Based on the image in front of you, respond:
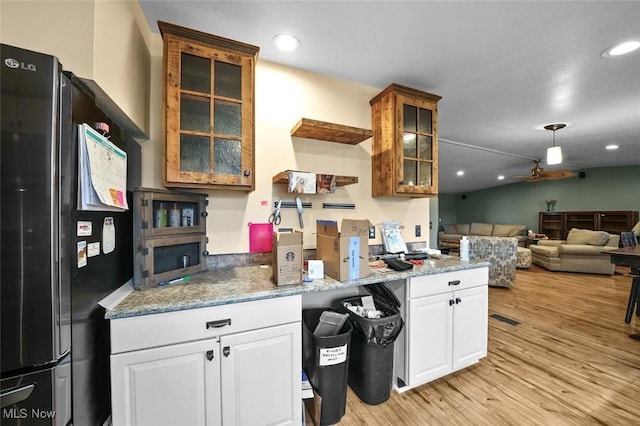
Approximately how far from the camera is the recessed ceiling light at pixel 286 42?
1688 millimetres

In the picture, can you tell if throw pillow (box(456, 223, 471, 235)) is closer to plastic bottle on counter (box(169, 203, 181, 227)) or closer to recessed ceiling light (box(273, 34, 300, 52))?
recessed ceiling light (box(273, 34, 300, 52))

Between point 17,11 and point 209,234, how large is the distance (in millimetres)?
1298

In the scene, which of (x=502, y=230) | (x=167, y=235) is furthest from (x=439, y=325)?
(x=502, y=230)

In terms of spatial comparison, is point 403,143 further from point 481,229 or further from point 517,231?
point 481,229

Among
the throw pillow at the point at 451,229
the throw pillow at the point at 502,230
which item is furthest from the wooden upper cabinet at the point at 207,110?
the throw pillow at the point at 451,229

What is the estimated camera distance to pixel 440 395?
1737 mm

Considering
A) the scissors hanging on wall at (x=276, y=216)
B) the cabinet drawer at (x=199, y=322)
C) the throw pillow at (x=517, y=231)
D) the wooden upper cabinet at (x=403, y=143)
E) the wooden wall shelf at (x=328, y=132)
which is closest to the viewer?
the cabinet drawer at (x=199, y=322)

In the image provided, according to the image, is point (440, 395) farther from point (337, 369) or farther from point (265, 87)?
point (265, 87)

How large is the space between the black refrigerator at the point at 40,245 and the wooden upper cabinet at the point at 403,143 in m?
1.95

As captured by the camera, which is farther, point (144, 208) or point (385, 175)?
point (385, 175)

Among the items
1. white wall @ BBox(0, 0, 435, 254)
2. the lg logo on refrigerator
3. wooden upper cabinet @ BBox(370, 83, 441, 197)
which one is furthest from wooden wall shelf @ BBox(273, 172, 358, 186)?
the lg logo on refrigerator

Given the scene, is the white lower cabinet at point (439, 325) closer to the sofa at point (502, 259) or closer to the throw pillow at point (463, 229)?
the sofa at point (502, 259)

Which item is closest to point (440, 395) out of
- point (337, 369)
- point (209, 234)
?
point (337, 369)

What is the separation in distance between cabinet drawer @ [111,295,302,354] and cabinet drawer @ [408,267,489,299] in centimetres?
85
